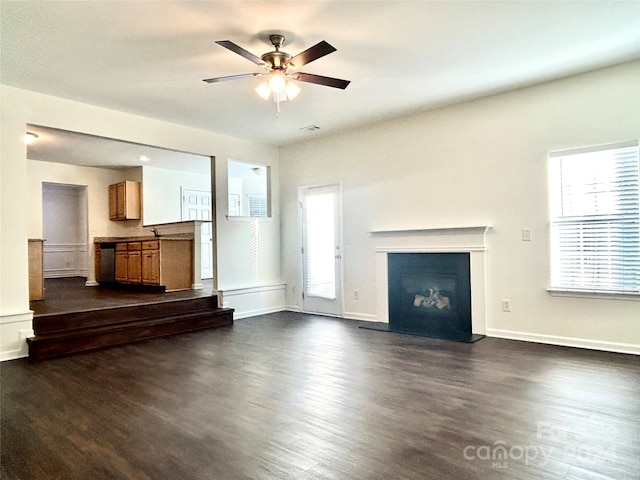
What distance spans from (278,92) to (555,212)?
3226 mm

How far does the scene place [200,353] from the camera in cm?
432

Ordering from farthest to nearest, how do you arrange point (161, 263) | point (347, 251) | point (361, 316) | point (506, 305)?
point (161, 263) < point (347, 251) < point (361, 316) < point (506, 305)

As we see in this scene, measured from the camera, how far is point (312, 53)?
2.97 meters

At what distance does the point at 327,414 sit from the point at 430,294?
3061 mm

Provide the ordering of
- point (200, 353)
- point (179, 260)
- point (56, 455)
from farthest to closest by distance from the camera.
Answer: point (179, 260)
point (200, 353)
point (56, 455)

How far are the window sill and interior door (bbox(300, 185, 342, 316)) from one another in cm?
297

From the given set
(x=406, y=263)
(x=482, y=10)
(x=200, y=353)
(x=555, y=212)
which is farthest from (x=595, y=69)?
(x=200, y=353)

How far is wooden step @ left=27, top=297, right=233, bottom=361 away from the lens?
171 inches

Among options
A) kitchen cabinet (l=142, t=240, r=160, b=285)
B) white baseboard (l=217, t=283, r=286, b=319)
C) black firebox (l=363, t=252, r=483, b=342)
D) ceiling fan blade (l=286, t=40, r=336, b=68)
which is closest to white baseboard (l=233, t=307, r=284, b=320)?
white baseboard (l=217, t=283, r=286, b=319)

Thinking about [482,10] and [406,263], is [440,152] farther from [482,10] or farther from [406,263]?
[482,10]

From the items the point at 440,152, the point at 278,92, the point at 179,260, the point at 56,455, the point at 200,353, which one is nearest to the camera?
the point at 56,455

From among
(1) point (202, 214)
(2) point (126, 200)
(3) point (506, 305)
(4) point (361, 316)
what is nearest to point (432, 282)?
(3) point (506, 305)

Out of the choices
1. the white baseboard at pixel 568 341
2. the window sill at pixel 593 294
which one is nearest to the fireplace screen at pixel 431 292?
the white baseboard at pixel 568 341

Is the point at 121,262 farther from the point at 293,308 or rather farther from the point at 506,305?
the point at 506,305
